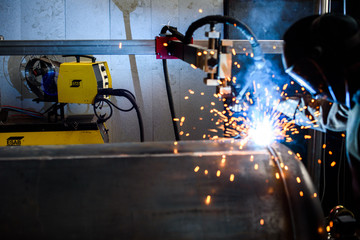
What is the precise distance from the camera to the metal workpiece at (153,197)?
45.5 inches

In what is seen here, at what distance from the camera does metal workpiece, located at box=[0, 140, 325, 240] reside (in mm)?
1155

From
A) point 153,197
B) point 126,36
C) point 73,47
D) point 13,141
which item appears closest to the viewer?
point 153,197

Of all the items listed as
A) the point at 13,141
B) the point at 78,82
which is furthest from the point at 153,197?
the point at 13,141

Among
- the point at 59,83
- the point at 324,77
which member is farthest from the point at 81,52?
the point at 324,77

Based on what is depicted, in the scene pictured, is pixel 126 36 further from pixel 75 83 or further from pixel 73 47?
pixel 73 47

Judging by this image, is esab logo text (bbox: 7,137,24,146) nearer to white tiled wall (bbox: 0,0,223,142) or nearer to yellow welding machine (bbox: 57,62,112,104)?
yellow welding machine (bbox: 57,62,112,104)

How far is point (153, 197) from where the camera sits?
1187 mm

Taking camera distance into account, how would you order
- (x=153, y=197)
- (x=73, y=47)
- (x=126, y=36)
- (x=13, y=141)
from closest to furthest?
(x=153, y=197) < (x=73, y=47) < (x=13, y=141) < (x=126, y=36)

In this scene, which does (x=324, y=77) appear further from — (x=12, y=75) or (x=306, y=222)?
(x=12, y=75)

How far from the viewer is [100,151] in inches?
51.1

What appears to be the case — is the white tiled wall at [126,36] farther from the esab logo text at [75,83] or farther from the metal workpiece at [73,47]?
the metal workpiece at [73,47]

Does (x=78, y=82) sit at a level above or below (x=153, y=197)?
above

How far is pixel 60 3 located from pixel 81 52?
1.70m

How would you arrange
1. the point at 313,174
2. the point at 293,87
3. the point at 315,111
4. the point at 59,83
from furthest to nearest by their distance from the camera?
the point at 293,87 < the point at 313,174 < the point at 59,83 < the point at 315,111
